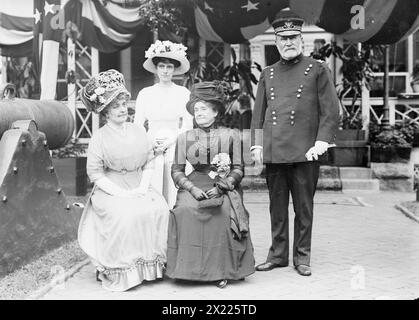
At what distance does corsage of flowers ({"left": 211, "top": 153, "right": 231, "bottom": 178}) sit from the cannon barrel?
193cm

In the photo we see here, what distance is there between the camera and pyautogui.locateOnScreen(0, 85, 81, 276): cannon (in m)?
4.83

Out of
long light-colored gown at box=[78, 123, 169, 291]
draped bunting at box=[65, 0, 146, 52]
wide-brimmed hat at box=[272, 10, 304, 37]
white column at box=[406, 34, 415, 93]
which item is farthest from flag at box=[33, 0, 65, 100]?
white column at box=[406, 34, 415, 93]

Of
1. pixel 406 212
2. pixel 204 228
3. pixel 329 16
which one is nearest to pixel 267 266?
pixel 204 228

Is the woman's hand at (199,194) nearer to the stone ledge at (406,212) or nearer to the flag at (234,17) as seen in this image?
the stone ledge at (406,212)

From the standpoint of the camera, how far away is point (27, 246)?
16.7 ft

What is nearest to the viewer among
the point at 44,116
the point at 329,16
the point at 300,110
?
the point at 300,110

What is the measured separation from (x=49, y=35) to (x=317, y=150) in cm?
540

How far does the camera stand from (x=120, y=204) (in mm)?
4578

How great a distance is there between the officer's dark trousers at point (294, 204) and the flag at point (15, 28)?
664 cm

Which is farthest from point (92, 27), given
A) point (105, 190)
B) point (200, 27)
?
point (105, 190)

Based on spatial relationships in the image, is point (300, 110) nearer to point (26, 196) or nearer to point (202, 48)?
point (26, 196)

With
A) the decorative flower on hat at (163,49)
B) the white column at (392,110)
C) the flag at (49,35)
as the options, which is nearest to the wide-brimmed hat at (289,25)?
the decorative flower on hat at (163,49)

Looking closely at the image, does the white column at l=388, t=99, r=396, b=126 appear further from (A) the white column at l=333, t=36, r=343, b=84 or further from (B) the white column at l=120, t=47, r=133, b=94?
(B) the white column at l=120, t=47, r=133, b=94
